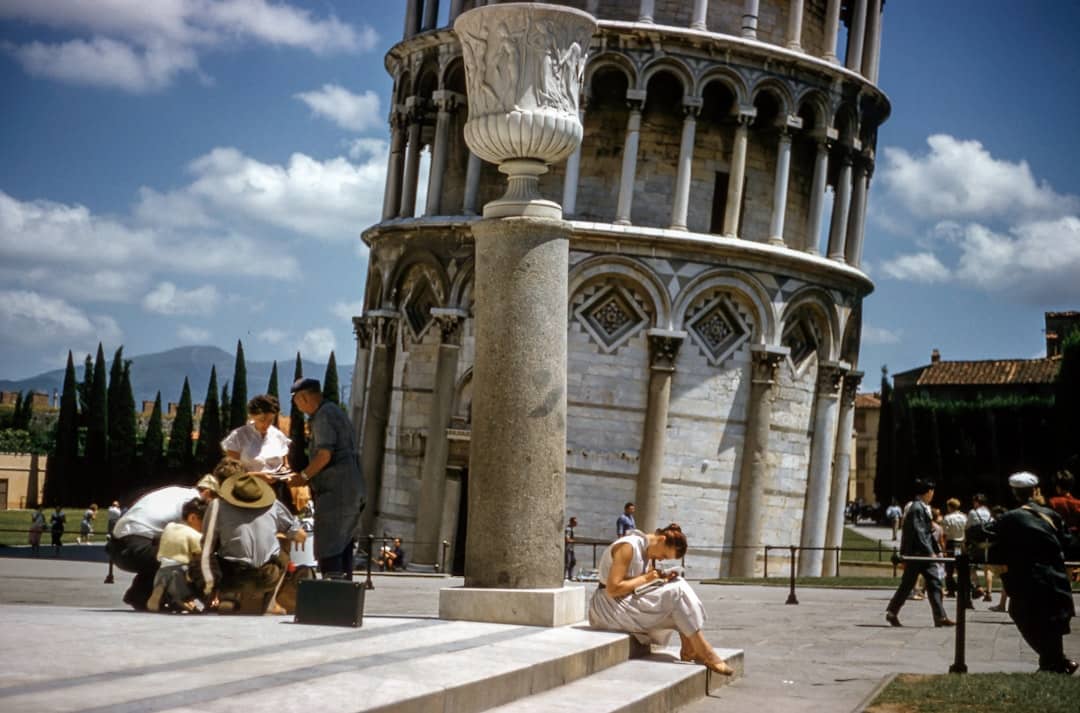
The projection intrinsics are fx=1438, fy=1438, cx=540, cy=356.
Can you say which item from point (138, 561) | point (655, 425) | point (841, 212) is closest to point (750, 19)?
point (841, 212)

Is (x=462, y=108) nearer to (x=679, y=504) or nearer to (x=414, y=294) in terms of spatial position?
(x=414, y=294)

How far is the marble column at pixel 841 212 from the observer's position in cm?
3123

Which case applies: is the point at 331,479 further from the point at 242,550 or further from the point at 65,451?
the point at 65,451

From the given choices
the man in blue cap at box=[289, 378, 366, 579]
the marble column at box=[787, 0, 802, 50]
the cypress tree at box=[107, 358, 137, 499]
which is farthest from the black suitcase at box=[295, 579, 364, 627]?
the cypress tree at box=[107, 358, 137, 499]

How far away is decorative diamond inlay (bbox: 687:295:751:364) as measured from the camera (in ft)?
95.0

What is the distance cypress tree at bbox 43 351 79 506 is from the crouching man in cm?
6145

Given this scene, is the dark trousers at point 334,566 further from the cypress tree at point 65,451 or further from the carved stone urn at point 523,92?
the cypress tree at point 65,451

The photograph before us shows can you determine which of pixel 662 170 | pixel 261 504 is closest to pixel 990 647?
pixel 261 504

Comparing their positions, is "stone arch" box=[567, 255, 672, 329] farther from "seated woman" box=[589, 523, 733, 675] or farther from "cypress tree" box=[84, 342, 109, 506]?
"cypress tree" box=[84, 342, 109, 506]

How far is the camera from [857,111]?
1220 inches

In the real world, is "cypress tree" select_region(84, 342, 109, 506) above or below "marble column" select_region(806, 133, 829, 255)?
A: below

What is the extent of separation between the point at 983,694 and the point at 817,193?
74.6 ft

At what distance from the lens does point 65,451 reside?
68188 mm

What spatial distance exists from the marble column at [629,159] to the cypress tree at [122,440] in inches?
1751
